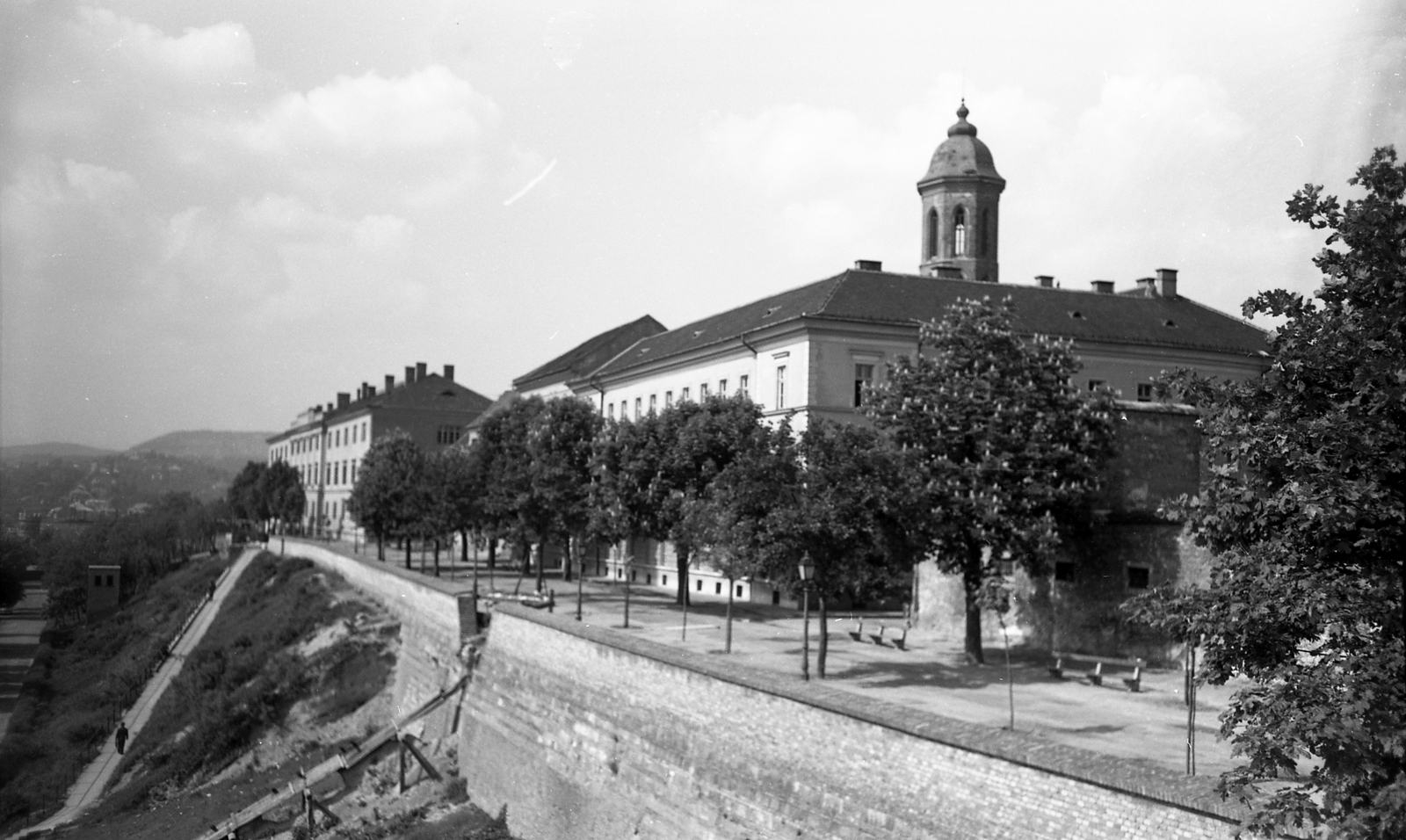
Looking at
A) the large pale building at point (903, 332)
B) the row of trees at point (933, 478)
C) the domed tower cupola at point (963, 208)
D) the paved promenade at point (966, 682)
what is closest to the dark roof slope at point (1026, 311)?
the large pale building at point (903, 332)

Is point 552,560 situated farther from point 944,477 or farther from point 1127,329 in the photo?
point 944,477

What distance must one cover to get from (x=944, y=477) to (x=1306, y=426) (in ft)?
56.1

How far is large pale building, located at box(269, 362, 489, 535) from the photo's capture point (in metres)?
94.1

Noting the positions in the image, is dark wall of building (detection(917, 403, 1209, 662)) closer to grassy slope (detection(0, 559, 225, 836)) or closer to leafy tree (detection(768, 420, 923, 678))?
leafy tree (detection(768, 420, 923, 678))

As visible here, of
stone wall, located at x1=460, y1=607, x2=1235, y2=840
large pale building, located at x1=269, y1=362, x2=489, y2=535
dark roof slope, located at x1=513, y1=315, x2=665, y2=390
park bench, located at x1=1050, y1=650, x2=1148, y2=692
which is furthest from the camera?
large pale building, located at x1=269, y1=362, x2=489, y2=535

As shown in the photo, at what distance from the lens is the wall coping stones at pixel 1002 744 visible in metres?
10.9

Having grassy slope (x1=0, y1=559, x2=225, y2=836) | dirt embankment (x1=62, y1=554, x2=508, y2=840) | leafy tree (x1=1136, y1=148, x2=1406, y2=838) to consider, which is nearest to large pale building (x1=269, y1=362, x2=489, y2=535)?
grassy slope (x1=0, y1=559, x2=225, y2=836)

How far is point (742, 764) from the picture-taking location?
56.0 feet

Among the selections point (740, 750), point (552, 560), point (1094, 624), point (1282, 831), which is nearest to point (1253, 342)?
point (1094, 624)

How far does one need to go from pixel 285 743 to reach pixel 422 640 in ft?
15.8

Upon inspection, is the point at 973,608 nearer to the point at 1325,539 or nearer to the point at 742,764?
the point at 742,764

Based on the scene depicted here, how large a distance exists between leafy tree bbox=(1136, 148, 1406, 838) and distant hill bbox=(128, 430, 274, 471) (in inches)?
2114

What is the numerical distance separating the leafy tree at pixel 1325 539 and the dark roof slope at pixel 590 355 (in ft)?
186

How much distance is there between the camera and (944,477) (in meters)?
26.4
